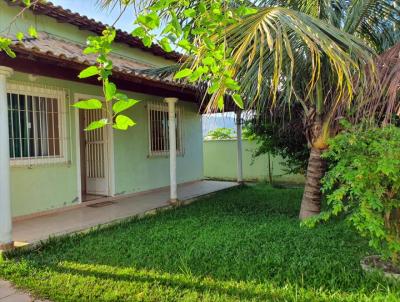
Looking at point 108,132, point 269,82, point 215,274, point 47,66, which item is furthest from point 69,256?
point 108,132

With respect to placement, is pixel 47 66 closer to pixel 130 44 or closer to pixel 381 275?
pixel 130 44

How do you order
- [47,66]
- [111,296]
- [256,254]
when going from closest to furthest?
[111,296], [256,254], [47,66]

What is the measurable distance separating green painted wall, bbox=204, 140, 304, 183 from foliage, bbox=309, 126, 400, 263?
9491mm

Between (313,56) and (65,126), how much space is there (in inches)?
236

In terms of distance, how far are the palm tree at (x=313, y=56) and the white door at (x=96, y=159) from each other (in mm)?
4485

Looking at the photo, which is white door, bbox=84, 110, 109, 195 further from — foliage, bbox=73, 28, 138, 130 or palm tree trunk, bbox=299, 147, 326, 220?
foliage, bbox=73, 28, 138, 130

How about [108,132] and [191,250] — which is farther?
[108,132]

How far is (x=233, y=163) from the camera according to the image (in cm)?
1555

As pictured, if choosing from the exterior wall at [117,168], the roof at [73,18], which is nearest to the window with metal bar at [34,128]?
the exterior wall at [117,168]

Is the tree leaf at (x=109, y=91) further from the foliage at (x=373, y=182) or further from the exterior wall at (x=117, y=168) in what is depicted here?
the exterior wall at (x=117, y=168)

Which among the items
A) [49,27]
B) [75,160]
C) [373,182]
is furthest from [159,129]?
[373,182]

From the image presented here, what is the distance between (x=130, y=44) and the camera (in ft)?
35.2

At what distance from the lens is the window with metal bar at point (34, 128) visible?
23.0 feet

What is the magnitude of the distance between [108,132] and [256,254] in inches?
229
